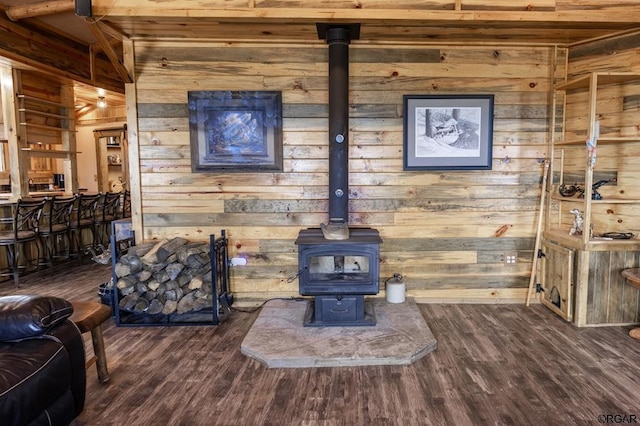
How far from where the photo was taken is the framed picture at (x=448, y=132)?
3.63m

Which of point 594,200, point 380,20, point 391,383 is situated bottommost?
point 391,383

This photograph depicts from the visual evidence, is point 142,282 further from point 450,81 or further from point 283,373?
point 450,81

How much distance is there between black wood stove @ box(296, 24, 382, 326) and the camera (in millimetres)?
3080

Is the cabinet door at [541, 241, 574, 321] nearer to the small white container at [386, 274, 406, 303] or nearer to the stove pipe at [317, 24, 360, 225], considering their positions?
the small white container at [386, 274, 406, 303]

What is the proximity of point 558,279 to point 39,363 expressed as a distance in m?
3.75

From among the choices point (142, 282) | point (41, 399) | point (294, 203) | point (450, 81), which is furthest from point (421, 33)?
point (41, 399)

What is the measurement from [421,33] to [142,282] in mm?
3140

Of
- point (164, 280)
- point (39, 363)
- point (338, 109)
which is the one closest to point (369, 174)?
point (338, 109)

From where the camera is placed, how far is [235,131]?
3.63 metres

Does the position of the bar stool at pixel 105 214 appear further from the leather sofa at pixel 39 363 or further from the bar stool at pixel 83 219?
the leather sofa at pixel 39 363

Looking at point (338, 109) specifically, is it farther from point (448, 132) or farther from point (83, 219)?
point (83, 219)

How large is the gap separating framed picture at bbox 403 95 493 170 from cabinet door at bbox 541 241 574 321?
3.17 feet

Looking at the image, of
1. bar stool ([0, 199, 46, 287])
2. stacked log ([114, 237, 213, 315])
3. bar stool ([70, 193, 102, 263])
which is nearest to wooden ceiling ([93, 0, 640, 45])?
stacked log ([114, 237, 213, 315])

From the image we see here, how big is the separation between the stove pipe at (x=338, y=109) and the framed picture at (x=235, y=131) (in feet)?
2.09
